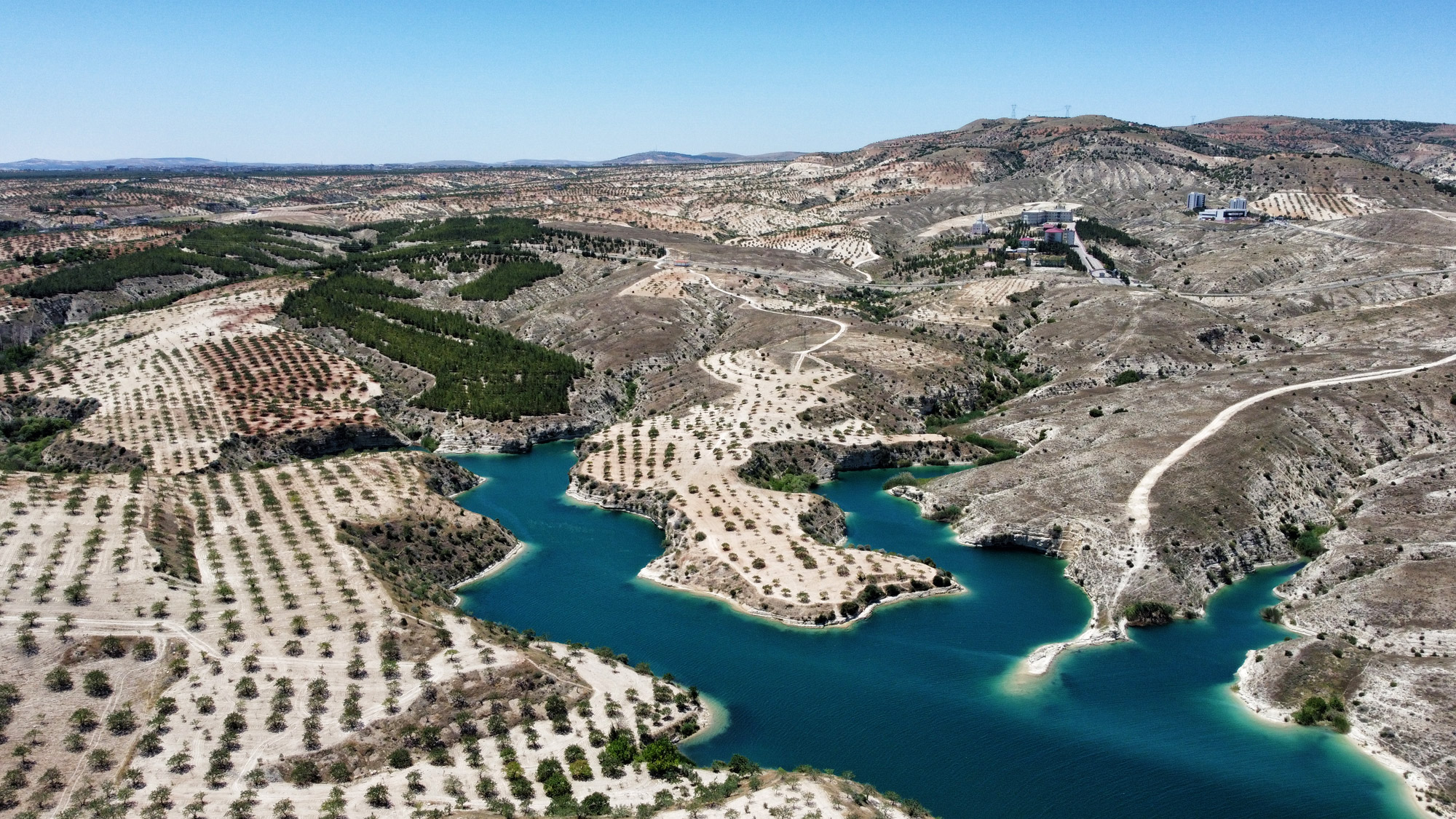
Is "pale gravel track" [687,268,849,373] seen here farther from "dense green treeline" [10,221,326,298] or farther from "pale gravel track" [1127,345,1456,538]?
"dense green treeline" [10,221,326,298]

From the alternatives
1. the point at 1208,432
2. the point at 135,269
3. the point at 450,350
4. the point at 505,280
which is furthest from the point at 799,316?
the point at 135,269

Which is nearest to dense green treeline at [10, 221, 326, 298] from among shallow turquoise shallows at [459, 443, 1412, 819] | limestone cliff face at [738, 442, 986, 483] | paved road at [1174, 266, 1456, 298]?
shallow turquoise shallows at [459, 443, 1412, 819]

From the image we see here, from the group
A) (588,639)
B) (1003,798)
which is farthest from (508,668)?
Answer: (1003,798)

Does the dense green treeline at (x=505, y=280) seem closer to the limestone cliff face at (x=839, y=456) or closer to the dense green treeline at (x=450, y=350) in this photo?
the dense green treeline at (x=450, y=350)

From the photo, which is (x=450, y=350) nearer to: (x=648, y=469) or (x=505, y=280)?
(x=505, y=280)

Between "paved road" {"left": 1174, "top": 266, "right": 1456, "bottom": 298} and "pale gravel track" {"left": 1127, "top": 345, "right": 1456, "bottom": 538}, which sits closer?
"pale gravel track" {"left": 1127, "top": 345, "right": 1456, "bottom": 538}

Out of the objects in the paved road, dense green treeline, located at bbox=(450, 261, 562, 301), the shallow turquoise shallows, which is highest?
the paved road

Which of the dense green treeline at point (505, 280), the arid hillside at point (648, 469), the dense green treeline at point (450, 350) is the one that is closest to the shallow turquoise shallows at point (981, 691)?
the arid hillside at point (648, 469)
